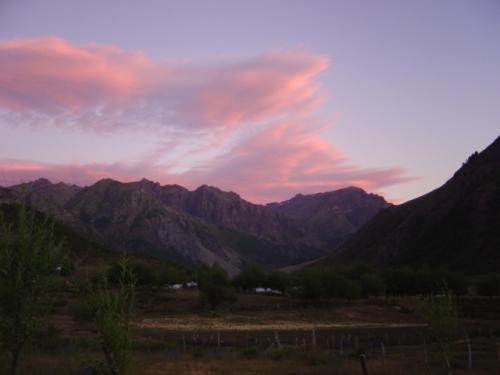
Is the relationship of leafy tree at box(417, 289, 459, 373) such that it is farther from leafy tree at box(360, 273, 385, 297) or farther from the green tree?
the green tree

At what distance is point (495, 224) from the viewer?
137375mm

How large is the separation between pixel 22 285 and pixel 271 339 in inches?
1445

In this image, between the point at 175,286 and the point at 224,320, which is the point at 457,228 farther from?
the point at 224,320

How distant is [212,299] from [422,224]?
10165 cm

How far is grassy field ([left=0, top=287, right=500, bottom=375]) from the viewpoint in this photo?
29859 mm

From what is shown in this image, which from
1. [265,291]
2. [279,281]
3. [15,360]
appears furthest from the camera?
[279,281]

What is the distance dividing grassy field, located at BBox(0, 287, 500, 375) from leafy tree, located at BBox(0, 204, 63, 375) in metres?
2.36

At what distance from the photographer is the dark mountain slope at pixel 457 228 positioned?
5364 inches

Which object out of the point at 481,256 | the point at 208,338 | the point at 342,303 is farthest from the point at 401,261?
the point at 208,338

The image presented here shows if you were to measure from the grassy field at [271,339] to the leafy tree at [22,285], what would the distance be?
2.36m

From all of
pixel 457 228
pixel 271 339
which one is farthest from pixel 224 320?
pixel 457 228

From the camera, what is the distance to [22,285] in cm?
1761

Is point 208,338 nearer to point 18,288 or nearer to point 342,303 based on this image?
point 18,288

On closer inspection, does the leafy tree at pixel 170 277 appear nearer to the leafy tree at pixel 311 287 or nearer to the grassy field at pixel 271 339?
the grassy field at pixel 271 339
